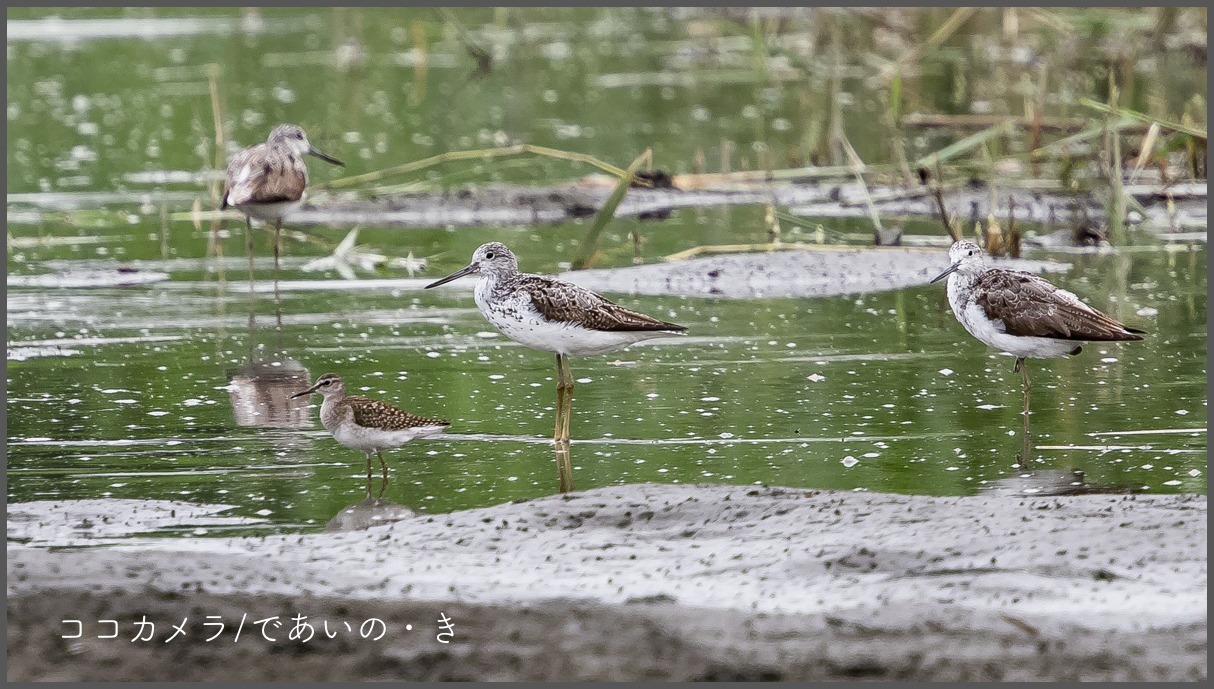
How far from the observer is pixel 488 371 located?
409 inches

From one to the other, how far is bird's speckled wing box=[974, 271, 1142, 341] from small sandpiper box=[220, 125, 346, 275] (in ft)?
20.1

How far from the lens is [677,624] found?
5781mm

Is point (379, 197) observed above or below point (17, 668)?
above

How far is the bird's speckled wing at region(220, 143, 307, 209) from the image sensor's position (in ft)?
43.5

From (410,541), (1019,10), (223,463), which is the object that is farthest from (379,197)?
(1019,10)

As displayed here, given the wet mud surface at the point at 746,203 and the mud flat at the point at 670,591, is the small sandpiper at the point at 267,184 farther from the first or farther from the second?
the mud flat at the point at 670,591

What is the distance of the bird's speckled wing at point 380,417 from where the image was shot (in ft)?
26.0

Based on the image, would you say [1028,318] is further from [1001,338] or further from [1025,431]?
[1025,431]

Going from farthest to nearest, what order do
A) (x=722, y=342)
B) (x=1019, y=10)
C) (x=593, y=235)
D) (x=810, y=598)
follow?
(x=1019, y=10) → (x=593, y=235) → (x=722, y=342) → (x=810, y=598)

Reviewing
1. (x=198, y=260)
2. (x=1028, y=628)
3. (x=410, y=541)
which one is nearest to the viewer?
(x=1028, y=628)

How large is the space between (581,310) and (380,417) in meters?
1.35

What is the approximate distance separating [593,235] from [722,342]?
2.48 meters

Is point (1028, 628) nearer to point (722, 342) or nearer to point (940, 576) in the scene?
point (940, 576)

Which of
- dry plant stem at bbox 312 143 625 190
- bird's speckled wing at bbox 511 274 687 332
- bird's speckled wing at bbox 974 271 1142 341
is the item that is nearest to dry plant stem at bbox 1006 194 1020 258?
dry plant stem at bbox 312 143 625 190
